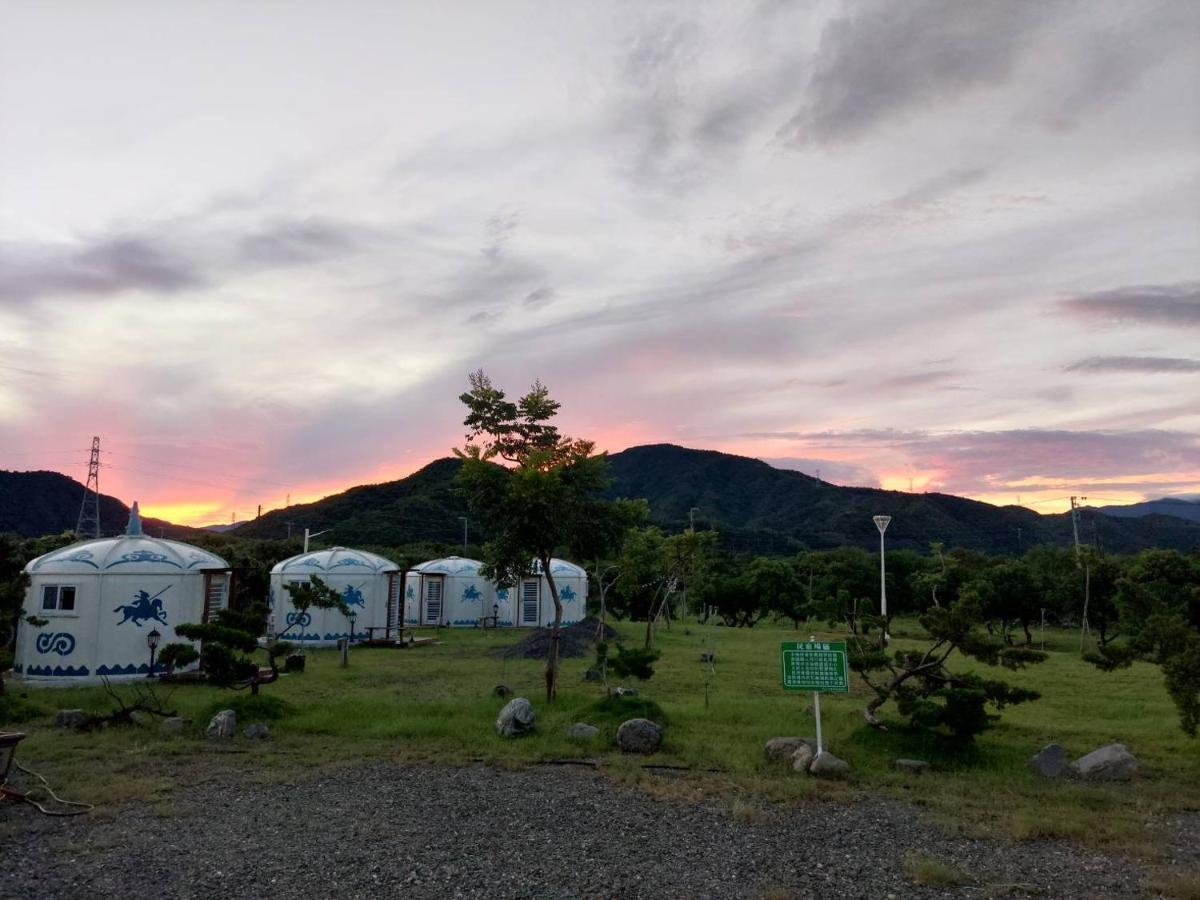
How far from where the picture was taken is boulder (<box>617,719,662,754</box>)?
12.2 metres

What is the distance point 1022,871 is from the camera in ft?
25.0

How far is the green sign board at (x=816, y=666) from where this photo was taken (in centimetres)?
1124

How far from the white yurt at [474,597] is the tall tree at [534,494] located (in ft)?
79.5

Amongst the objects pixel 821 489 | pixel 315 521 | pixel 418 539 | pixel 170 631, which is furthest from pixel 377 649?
pixel 821 489

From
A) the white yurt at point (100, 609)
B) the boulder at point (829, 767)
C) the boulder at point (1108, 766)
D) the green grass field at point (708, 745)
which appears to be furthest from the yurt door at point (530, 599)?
→ the boulder at point (1108, 766)

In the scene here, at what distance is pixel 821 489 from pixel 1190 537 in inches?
1916

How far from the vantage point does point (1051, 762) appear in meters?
11.2

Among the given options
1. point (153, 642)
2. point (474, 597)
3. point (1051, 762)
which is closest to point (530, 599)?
point (474, 597)

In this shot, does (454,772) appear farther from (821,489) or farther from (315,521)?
(821,489)

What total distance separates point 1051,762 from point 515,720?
26.2 ft

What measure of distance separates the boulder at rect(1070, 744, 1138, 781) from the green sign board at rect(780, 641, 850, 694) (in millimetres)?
3459

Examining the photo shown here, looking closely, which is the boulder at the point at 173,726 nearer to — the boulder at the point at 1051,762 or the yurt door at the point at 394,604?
the boulder at the point at 1051,762

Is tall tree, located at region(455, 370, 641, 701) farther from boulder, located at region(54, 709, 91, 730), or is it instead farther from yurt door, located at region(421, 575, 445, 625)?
yurt door, located at region(421, 575, 445, 625)

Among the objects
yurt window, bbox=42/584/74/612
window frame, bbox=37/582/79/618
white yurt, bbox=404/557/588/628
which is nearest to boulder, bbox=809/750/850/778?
window frame, bbox=37/582/79/618
